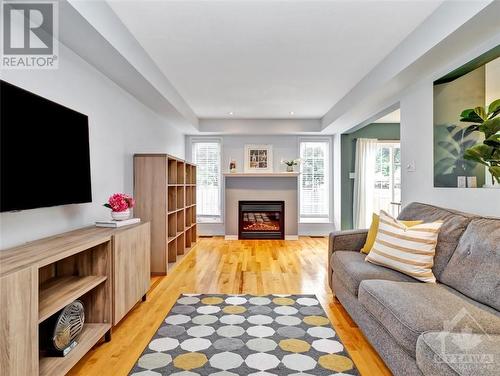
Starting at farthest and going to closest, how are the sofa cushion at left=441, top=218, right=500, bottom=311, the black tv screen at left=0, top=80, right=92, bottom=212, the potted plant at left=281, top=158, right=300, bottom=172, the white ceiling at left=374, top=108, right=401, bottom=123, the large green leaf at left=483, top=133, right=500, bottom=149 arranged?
1. the potted plant at left=281, top=158, right=300, bottom=172
2. the white ceiling at left=374, top=108, right=401, bottom=123
3. the large green leaf at left=483, top=133, right=500, bottom=149
4. the sofa cushion at left=441, top=218, right=500, bottom=311
5. the black tv screen at left=0, top=80, right=92, bottom=212

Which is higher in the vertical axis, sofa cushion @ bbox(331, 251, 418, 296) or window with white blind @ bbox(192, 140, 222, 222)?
window with white blind @ bbox(192, 140, 222, 222)

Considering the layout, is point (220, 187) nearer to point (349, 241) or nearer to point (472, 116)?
point (349, 241)

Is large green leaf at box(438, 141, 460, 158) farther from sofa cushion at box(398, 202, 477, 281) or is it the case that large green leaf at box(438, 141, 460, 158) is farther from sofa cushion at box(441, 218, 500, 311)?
sofa cushion at box(441, 218, 500, 311)

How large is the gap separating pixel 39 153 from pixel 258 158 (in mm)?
5292

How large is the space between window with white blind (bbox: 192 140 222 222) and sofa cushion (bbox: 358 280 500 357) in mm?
5244

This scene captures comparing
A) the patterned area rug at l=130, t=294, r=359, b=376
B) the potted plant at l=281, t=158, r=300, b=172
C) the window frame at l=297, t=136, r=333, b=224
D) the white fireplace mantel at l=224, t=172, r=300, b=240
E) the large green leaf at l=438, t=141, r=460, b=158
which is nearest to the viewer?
the patterned area rug at l=130, t=294, r=359, b=376

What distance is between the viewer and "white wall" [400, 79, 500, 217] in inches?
105

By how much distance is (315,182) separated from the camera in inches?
282

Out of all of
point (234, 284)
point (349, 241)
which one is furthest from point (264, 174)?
point (349, 241)

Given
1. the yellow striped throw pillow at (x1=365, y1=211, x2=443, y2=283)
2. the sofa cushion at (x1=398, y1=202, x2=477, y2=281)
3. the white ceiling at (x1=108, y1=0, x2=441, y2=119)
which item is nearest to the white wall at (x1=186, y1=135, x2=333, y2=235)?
the white ceiling at (x1=108, y1=0, x2=441, y2=119)

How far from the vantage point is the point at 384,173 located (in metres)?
6.70

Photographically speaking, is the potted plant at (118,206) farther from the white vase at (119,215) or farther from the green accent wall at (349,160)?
the green accent wall at (349,160)

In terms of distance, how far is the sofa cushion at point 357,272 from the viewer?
2410mm

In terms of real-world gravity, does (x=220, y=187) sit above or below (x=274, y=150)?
below
